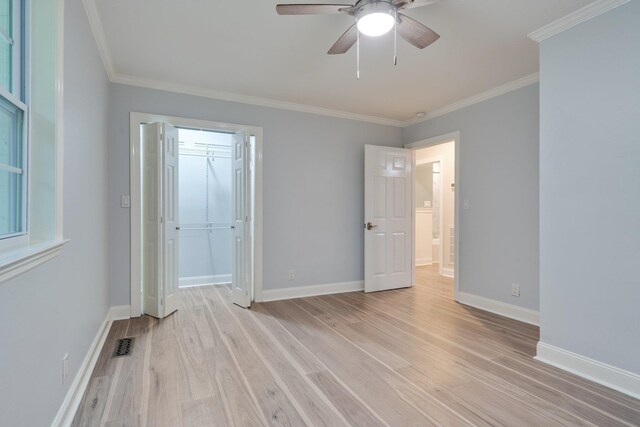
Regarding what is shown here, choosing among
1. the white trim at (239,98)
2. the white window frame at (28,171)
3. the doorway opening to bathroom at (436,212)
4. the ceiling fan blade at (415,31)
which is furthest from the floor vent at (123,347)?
the doorway opening to bathroom at (436,212)

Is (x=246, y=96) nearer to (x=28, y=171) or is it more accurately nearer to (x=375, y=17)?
(x=375, y=17)

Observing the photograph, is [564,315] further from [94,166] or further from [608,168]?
[94,166]

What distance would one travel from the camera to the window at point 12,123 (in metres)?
1.24

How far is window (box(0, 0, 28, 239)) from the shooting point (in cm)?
124

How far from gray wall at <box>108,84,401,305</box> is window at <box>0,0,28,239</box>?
208 cm

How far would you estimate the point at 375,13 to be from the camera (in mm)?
1888

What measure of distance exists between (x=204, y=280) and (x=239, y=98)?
2694 mm

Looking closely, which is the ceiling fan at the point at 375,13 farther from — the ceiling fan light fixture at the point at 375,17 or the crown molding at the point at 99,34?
the crown molding at the point at 99,34

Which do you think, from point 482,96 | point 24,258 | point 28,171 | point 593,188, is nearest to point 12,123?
point 28,171

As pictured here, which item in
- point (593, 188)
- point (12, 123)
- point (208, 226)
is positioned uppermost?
point (12, 123)

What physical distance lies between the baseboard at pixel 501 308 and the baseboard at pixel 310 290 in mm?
1367

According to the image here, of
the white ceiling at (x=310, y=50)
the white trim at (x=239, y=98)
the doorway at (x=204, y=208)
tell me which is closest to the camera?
the white ceiling at (x=310, y=50)

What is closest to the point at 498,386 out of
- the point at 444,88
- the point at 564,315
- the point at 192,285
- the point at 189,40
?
the point at 564,315

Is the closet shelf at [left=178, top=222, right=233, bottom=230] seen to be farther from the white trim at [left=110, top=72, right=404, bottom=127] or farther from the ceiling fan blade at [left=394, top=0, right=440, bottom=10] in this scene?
the ceiling fan blade at [left=394, top=0, right=440, bottom=10]
